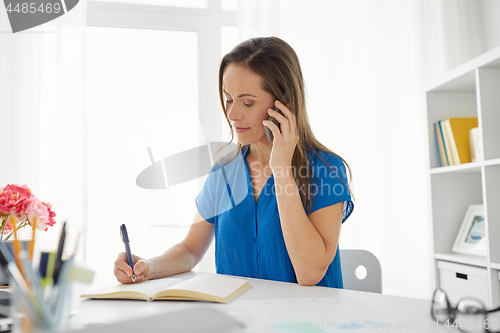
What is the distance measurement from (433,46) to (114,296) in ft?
7.41

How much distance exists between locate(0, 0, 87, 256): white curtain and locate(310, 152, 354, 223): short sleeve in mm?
1286

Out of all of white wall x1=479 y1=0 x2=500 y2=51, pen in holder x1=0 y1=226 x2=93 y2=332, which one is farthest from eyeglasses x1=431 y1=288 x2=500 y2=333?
white wall x1=479 y1=0 x2=500 y2=51

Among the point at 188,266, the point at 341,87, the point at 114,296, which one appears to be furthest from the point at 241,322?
the point at 341,87

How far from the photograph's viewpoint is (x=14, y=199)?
0.84 m

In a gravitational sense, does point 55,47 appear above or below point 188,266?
above

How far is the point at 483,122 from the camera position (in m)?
1.56

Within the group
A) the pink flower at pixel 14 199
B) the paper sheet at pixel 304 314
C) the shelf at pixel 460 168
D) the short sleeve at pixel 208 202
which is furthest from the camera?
the shelf at pixel 460 168

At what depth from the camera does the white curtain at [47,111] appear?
6.05ft

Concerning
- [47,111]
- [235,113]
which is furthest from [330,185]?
[47,111]

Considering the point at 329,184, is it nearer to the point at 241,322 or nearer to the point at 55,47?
the point at 241,322

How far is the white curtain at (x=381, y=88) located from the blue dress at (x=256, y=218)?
39.6 inches

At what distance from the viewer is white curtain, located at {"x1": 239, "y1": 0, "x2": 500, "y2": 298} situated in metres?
2.13

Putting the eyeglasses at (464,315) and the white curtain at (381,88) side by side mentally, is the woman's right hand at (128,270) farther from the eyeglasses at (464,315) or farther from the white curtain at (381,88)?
the white curtain at (381,88)

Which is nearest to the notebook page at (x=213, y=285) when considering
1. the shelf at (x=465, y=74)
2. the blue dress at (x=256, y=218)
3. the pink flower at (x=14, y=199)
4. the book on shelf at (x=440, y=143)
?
the blue dress at (x=256, y=218)
